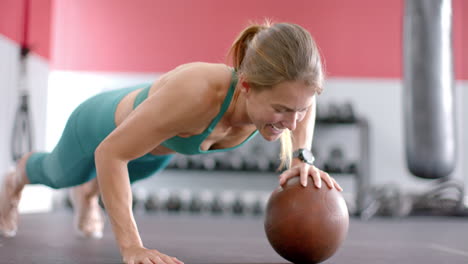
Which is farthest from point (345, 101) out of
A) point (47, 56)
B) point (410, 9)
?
point (47, 56)

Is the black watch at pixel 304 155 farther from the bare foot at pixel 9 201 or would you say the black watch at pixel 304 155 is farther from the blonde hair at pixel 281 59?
the bare foot at pixel 9 201

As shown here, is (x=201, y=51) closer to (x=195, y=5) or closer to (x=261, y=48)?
(x=195, y=5)

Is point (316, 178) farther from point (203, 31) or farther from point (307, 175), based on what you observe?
point (203, 31)

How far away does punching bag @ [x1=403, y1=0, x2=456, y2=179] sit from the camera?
239 cm

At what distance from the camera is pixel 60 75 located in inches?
202

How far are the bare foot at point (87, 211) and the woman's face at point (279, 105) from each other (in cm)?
110

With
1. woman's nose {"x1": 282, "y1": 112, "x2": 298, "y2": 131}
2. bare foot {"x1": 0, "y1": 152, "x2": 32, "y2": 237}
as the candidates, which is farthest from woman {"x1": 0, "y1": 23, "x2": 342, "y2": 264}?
bare foot {"x1": 0, "y1": 152, "x2": 32, "y2": 237}

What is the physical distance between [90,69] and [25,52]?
1276mm

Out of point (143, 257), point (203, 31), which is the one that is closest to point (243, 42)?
point (143, 257)

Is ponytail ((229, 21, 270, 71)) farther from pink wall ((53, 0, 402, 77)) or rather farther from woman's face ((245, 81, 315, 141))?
pink wall ((53, 0, 402, 77))

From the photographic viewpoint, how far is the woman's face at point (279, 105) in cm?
116

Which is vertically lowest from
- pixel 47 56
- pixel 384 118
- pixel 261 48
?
pixel 384 118

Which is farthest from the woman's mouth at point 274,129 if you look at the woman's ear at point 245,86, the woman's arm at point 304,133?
the woman's arm at point 304,133

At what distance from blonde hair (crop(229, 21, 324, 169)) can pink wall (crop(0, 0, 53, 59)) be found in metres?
3.14
